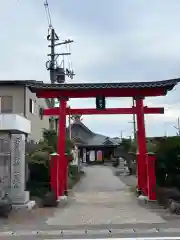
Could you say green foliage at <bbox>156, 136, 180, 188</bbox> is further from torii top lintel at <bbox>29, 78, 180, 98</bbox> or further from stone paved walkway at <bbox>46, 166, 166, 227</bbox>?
torii top lintel at <bbox>29, 78, 180, 98</bbox>

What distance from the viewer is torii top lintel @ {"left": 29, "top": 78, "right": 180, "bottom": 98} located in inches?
697

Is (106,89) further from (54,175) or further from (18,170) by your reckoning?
(18,170)

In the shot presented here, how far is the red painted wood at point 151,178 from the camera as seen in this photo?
16.5 metres

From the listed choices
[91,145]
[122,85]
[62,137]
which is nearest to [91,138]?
[91,145]

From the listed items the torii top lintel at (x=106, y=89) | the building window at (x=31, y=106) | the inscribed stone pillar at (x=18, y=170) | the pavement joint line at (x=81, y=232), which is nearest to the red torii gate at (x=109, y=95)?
the torii top lintel at (x=106, y=89)

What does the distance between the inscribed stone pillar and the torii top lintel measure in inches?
174

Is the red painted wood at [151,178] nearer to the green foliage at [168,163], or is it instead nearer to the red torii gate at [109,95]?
the green foliage at [168,163]

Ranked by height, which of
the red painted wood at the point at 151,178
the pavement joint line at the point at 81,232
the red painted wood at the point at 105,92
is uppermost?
the red painted wood at the point at 105,92

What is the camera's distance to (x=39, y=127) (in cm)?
3191

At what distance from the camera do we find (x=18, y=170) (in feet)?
46.3

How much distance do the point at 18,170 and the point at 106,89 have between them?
6.29 meters

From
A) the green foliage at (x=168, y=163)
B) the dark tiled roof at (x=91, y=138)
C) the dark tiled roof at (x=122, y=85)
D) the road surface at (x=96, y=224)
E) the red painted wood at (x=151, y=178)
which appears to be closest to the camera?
the road surface at (x=96, y=224)

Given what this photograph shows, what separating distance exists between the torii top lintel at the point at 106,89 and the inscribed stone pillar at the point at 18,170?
14.5 ft

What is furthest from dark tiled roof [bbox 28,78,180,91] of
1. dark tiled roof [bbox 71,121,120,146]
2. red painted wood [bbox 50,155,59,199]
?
dark tiled roof [bbox 71,121,120,146]
